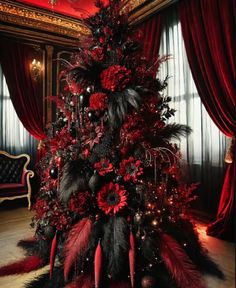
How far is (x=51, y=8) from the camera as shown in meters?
4.48

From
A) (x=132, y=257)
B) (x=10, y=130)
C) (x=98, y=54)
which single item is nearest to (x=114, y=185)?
(x=132, y=257)

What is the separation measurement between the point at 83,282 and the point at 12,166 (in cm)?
303

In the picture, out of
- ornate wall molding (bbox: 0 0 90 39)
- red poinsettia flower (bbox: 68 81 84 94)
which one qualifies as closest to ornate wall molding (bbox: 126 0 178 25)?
ornate wall molding (bbox: 0 0 90 39)

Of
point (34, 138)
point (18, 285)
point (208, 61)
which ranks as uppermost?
point (208, 61)

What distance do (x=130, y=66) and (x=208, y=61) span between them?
1.30 m

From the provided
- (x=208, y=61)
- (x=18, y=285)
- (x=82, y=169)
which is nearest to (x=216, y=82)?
(x=208, y=61)

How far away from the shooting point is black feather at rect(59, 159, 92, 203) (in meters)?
→ 1.80

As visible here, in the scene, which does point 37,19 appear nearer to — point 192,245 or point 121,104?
point 121,104

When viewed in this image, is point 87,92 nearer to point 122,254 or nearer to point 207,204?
point 122,254

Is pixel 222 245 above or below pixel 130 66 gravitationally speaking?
below

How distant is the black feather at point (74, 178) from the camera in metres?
1.80

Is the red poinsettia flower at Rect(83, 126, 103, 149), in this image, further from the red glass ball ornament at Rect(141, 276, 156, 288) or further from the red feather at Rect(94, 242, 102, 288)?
Result: the red glass ball ornament at Rect(141, 276, 156, 288)

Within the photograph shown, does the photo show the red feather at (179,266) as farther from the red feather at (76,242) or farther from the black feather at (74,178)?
the black feather at (74,178)

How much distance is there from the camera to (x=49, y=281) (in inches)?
75.7
